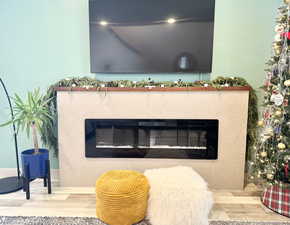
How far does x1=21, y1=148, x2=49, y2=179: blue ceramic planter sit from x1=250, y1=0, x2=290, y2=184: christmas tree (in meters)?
2.17

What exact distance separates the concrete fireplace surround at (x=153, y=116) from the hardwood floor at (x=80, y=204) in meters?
0.15

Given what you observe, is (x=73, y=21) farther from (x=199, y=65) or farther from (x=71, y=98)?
(x=199, y=65)

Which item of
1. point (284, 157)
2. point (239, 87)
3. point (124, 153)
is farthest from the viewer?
point (124, 153)

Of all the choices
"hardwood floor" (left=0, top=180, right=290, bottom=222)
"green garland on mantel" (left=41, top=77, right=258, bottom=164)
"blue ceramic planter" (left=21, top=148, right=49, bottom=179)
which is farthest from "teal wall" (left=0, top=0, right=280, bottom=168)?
"hardwood floor" (left=0, top=180, right=290, bottom=222)

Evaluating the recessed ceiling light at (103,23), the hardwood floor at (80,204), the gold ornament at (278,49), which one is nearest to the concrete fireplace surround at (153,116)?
the hardwood floor at (80,204)

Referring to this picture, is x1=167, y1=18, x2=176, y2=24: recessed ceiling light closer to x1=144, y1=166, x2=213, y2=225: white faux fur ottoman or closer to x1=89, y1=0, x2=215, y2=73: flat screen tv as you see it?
x1=89, y1=0, x2=215, y2=73: flat screen tv

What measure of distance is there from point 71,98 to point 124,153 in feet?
2.81

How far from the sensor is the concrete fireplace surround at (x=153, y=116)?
2295 millimetres

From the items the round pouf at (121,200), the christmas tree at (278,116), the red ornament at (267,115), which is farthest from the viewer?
the red ornament at (267,115)

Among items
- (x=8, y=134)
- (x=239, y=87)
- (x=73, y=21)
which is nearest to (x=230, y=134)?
(x=239, y=87)

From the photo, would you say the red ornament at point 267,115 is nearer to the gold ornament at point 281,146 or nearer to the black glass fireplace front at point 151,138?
the gold ornament at point 281,146

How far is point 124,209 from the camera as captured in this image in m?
1.70

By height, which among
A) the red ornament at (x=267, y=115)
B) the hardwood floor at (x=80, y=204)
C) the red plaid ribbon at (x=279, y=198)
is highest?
the red ornament at (x=267, y=115)

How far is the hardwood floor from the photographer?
1.91m
